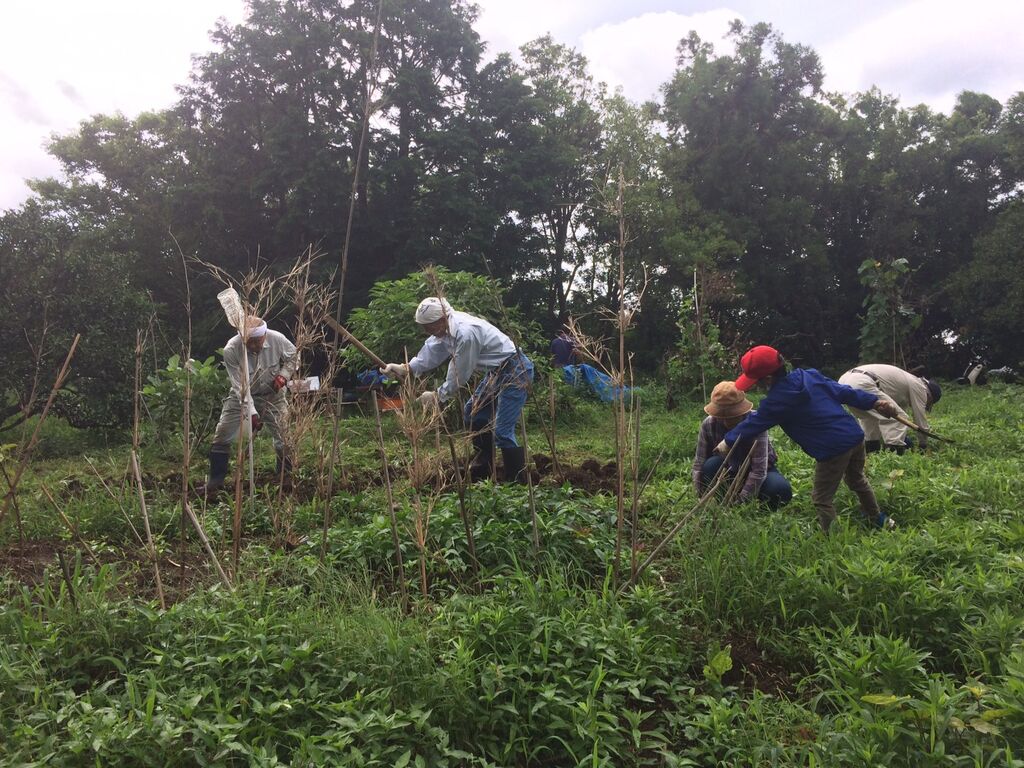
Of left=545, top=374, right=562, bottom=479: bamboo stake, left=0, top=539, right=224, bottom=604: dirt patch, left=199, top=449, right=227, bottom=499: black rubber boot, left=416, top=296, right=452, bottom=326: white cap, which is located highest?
left=416, top=296, right=452, bottom=326: white cap

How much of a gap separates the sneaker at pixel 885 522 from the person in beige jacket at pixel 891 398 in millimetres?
2354

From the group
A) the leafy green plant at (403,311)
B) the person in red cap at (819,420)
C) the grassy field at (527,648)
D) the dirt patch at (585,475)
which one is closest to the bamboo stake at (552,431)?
the dirt patch at (585,475)

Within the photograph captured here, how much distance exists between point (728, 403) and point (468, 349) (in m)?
1.77

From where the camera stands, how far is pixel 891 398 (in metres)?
6.47

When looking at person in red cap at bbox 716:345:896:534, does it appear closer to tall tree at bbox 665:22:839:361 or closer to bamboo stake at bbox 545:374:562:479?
bamboo stake at bbox 545:374:562:479

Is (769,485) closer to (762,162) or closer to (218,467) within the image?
(218,467)

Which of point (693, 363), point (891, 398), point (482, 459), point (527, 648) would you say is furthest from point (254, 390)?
point (693, 363)

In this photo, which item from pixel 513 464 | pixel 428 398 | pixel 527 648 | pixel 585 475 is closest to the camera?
pixel 527 648

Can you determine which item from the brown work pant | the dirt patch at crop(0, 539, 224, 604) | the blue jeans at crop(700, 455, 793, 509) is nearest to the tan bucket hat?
the blue jeans at crop(700, 455, 793, 509)

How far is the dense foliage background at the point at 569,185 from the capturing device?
16125mm

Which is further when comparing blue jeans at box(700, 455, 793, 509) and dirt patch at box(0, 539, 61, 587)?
blue jeans at box(700, 455, 793, 509)

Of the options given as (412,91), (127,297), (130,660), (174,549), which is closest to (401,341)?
(127,297)

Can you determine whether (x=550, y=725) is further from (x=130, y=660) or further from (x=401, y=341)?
(x=401, y=341)

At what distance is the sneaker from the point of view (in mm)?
3932
